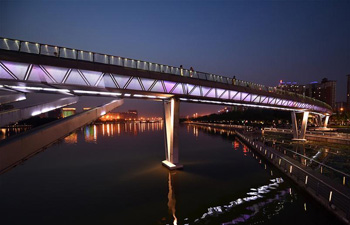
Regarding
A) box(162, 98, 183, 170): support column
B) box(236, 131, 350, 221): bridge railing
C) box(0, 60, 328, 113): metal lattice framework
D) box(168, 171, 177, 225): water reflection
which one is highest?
box(0, 60, 328, 113): metal lattice framework

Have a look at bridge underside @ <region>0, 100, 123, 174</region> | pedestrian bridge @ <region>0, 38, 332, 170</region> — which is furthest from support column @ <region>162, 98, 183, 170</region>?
bridge underside @ <region>0, 100, 123, 174</region>

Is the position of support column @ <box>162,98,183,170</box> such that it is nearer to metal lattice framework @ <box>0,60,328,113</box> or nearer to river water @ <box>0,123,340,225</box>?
river water @ <box>0,123,340,225</box>

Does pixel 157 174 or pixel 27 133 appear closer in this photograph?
pixel 27 133

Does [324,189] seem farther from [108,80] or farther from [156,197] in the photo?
[108,80]

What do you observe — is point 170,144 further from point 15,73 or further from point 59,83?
point 15,73

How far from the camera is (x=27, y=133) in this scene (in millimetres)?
10789

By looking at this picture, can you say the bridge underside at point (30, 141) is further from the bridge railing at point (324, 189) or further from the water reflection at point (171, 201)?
the bridge railing at point (324, 189)

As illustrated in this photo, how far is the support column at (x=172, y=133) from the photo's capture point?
2330cm

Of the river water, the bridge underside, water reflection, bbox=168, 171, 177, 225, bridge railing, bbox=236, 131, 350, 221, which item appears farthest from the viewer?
water reflection, bbox=168, 171, 177, 225

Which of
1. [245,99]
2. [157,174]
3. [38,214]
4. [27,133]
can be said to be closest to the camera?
[27,133]

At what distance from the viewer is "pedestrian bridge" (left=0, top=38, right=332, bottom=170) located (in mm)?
14109

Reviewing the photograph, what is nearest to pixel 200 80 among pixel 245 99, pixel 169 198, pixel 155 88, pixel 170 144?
pixel 155 88

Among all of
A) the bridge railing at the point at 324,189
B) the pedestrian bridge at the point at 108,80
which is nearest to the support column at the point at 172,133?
the pedestrian bridge at the point at 108,80

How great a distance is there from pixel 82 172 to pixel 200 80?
700 inches
